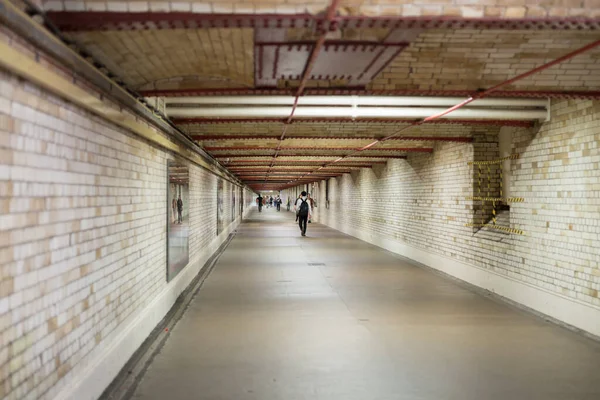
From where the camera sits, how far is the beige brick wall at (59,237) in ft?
8.46

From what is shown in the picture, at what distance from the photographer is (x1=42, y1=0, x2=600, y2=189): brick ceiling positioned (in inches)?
118

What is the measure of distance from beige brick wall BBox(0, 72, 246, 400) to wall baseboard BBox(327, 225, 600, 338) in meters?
5.25

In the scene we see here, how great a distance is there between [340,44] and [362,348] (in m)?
3.16

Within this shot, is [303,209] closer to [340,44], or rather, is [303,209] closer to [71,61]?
[340,44]

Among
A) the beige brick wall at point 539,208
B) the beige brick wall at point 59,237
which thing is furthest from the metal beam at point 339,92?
the beige brick wall at point 539,208

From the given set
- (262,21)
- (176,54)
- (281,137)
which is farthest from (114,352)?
(281,137)

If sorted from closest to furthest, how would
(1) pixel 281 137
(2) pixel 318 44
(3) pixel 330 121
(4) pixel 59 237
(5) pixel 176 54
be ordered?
1. (4) pixel 59 237
2. (2) pixel 318 44
3. (5) pixel 176 54
4. (3) pixel 330 121
5. (1) pixel 281 137

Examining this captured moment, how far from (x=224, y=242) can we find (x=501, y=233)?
34.1 ft

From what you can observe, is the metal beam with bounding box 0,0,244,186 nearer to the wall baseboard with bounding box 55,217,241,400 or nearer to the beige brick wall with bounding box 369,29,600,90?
the wall baseboard with bounding box 55,217,241,400

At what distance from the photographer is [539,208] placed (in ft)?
23.5

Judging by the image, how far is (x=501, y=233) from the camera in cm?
833

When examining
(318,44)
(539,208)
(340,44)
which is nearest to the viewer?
(318,44)

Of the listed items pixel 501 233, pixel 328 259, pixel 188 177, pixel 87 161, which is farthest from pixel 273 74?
pixel 328 259

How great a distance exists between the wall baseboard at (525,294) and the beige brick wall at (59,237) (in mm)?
5255
